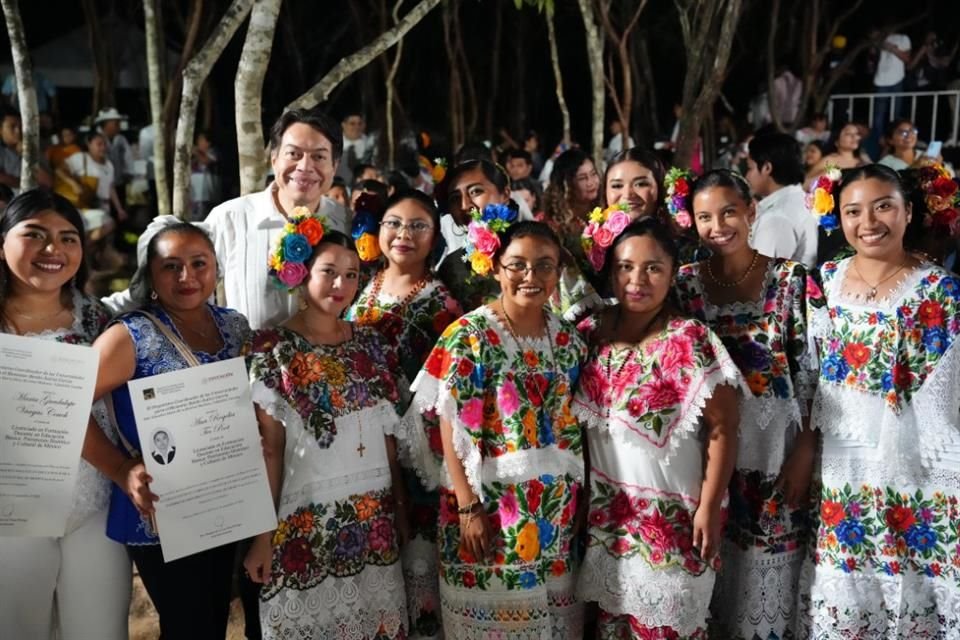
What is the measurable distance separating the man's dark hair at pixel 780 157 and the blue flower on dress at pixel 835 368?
1858 mm

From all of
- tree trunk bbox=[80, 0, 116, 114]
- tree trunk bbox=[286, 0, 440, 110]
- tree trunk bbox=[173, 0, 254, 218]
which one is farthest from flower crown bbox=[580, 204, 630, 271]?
tree trunk bbox=[80, 0, 116, 114]

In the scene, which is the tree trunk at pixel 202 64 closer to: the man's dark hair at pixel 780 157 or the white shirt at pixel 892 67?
the man's dark hair at pixel 780 157

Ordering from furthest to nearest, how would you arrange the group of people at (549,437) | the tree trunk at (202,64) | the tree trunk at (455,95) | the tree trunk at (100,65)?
the tree trunk at (455,95) → the tree trunk at (100,65) → the tree trunk at (202,64) → the group of people at (549,437)

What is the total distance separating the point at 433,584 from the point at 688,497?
935 millimetres

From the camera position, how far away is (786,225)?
14.6 feet

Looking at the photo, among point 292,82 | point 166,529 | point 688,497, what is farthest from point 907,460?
point 292,82

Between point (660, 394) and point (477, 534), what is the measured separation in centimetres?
72

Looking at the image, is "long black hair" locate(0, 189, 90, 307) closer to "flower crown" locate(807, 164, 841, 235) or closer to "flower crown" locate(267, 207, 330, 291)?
"flower crown" locate(267, 207, 330, 291)

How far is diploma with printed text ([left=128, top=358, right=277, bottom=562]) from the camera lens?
236 cm

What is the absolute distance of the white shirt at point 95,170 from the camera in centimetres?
853

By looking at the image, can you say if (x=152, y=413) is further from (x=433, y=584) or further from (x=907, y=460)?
(x=907, y=460)

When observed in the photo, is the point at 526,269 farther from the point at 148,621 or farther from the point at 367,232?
the point at 148,621

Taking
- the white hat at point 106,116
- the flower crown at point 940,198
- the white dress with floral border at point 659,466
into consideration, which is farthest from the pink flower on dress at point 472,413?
the white hat at point 106,116

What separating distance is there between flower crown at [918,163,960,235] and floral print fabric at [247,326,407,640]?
1.90 meters
